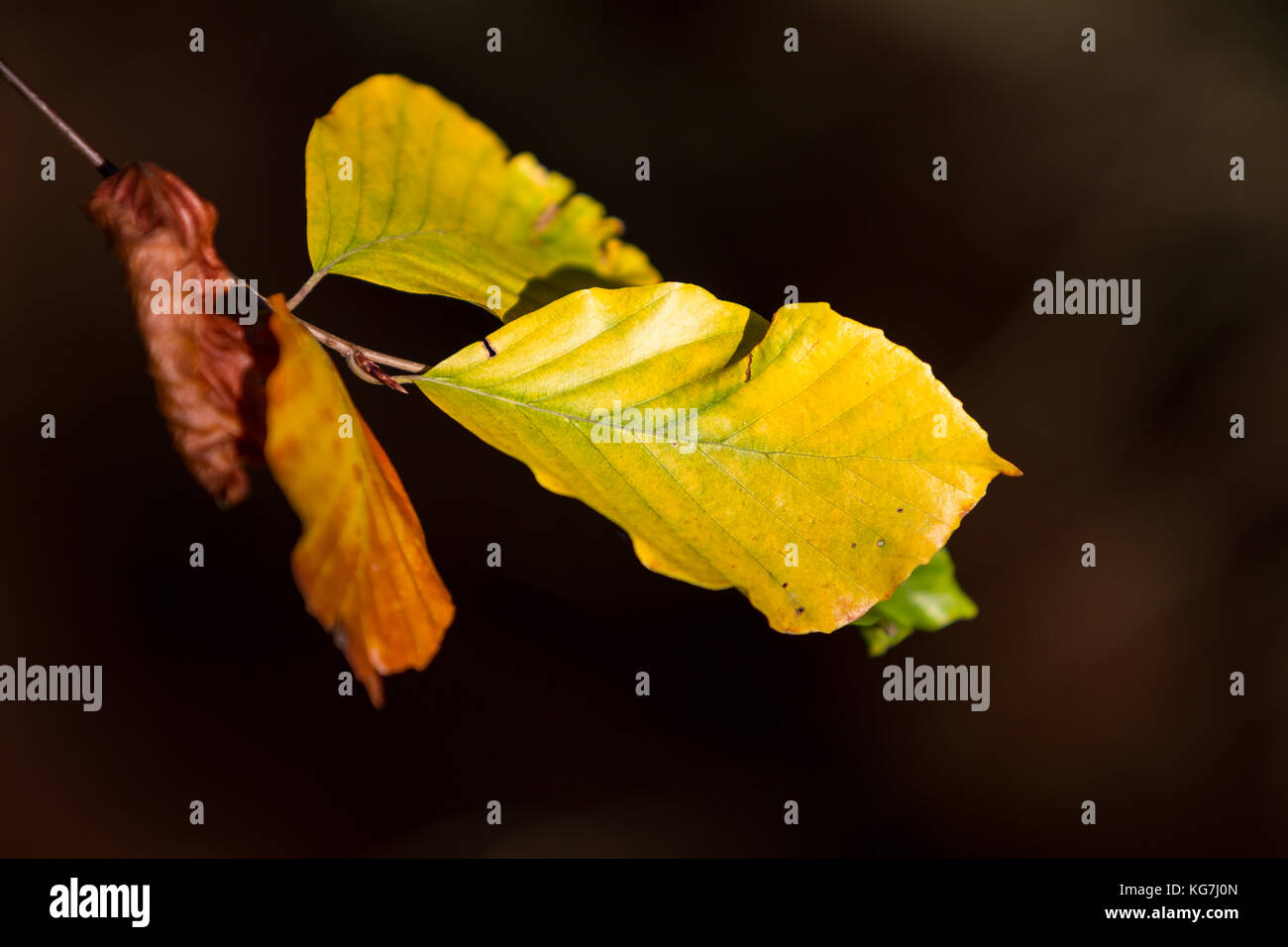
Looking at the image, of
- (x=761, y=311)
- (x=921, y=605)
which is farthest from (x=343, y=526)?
(x=761, y=311)

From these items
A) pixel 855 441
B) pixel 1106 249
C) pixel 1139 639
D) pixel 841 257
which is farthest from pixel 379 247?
pixel 1139 639

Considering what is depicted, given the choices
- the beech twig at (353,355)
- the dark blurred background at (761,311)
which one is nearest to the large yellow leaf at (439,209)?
the beech twig at (353,355)

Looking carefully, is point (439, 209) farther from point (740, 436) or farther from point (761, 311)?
point (761, 311)

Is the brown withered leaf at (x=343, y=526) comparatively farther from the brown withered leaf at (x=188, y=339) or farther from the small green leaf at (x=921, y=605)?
the small green leaf at (x=921, y=605)

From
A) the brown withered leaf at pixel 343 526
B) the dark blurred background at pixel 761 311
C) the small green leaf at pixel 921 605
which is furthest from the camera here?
the dark blurred background at pixel 761 311

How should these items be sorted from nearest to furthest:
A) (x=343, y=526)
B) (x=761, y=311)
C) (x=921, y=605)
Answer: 1. (x=343, y=526)
2. (x=921, y=605)
3. (x=761, y=311)

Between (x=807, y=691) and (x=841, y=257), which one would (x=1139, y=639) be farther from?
(x=841, y=257)

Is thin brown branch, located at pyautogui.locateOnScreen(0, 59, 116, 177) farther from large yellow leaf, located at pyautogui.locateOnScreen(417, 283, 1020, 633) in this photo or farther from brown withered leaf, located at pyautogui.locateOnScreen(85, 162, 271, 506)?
large yellow leaf, located at pyautogui.locateOnScreen(417, 283, 1020, 633)
